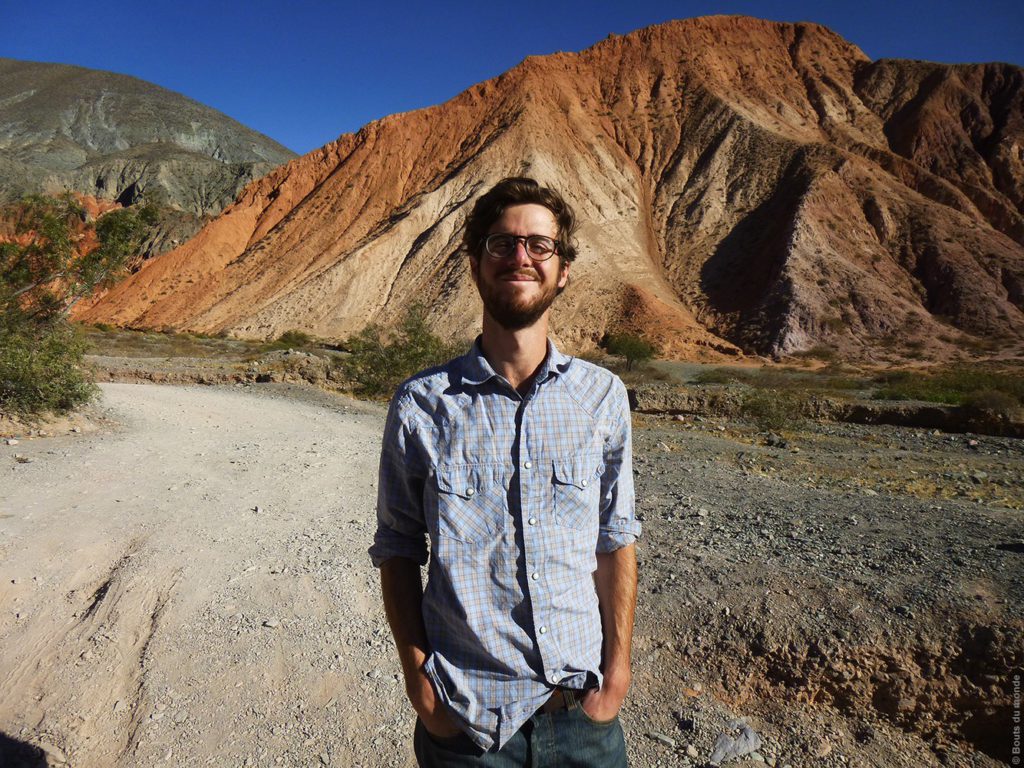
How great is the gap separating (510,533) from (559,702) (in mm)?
463

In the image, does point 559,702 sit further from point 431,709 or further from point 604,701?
point 431,709

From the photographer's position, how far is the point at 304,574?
4.50 metres

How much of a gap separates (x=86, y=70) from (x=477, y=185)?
107 m

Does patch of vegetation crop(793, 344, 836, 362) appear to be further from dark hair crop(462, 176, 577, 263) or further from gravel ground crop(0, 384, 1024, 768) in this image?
dark hair crop(462, 176, 577, 263)

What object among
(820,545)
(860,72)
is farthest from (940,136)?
(820,545)

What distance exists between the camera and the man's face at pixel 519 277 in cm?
171

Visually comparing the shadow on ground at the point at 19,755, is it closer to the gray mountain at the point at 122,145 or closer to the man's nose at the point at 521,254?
the man's nose at the point at 521,254

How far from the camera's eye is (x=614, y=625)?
5.84 ft

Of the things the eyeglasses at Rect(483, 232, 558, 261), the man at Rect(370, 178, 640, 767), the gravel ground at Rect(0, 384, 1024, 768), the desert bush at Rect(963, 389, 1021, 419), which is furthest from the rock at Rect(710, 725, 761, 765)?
the desert bush at Rect(963, 389, 1021, 419)

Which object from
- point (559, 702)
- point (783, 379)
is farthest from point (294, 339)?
point (559, 702)

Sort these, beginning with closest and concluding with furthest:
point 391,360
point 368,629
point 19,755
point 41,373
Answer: point 19,755
point 368,629
point 41,373
point 391,360

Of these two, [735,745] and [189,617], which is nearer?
[735,745]

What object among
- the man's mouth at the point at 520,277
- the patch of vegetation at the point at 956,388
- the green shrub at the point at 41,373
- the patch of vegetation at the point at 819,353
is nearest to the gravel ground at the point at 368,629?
the green shrub at the point at 41,373

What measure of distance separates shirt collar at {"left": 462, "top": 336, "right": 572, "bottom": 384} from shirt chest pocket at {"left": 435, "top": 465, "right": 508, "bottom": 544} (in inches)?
9.8
